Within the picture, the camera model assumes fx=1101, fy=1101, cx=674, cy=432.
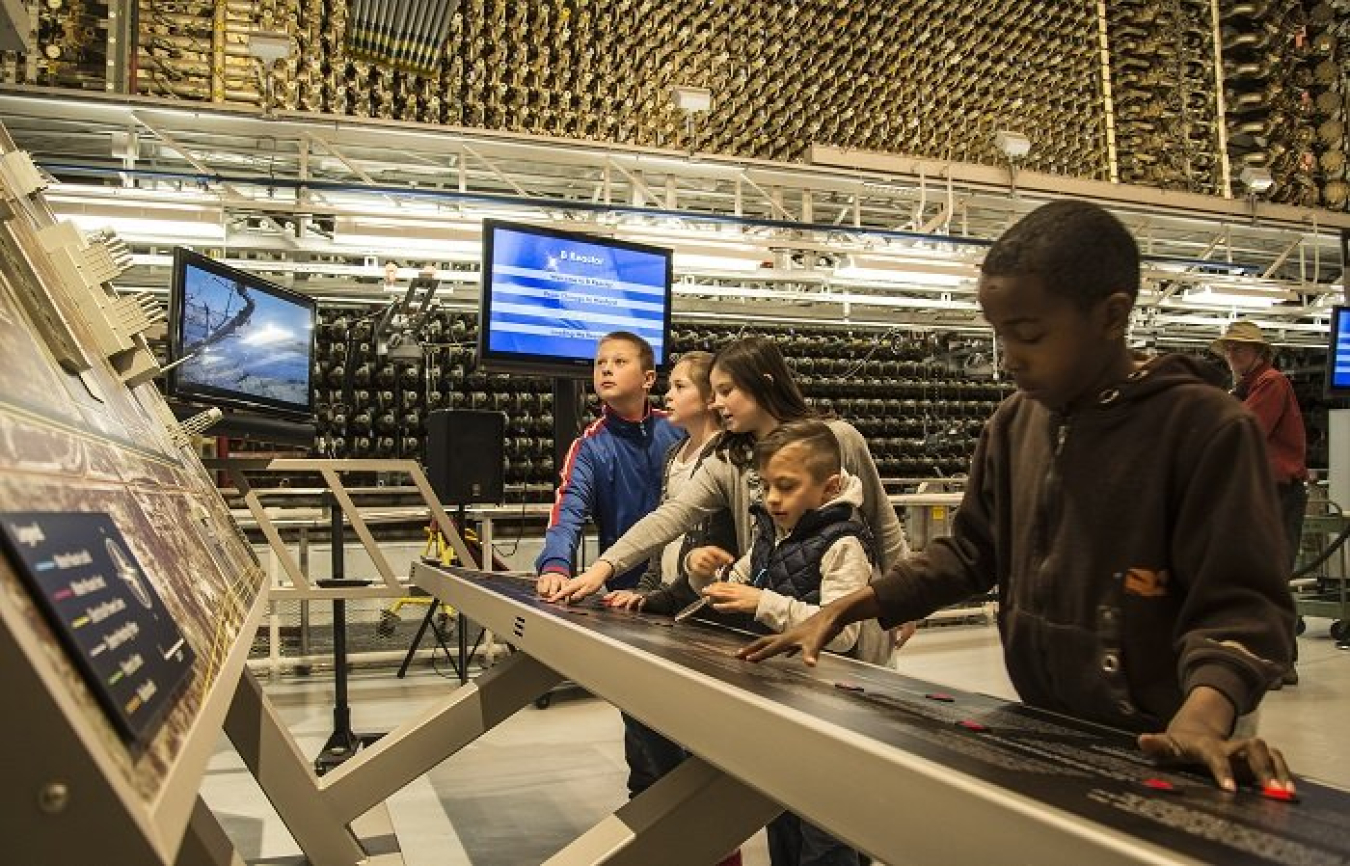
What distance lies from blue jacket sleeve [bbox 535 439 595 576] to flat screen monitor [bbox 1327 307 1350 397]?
731 centimetres

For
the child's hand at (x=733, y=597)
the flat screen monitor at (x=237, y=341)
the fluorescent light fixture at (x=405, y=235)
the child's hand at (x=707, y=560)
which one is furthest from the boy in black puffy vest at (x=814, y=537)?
the fluorescent light fixture at (x=405, y=235)

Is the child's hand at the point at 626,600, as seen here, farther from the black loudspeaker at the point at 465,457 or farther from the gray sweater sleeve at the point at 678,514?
the black loudspeaker at the point at 465,457

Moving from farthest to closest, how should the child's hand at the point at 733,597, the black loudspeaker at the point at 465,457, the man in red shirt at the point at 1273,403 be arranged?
the man in red shirt at the point at 1273,403
the black loudspeaker at the point at 465,457
the child's hand at the point at 733,597

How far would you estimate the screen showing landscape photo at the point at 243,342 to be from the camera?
3.24m

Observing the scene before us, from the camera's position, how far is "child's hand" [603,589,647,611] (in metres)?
2.41

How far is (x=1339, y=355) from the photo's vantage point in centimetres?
852

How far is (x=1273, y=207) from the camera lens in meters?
11.0

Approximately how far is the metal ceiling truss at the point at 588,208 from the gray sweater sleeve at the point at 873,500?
4450 millimetres

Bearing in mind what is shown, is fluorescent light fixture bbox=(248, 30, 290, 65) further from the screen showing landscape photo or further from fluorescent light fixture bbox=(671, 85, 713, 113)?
the screen showing landscape photo

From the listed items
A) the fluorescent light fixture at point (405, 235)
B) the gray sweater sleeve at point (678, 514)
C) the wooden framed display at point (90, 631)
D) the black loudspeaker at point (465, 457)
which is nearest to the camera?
the wooden framed display at point (90, 631)

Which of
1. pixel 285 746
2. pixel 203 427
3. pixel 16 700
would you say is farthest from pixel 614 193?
pixel 16 700

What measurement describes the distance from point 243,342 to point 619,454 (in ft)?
4.13

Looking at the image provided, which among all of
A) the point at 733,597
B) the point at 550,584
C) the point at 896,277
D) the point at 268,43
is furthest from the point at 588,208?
the point at 733,597

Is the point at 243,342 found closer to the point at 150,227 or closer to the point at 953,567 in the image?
the point at 953,567
